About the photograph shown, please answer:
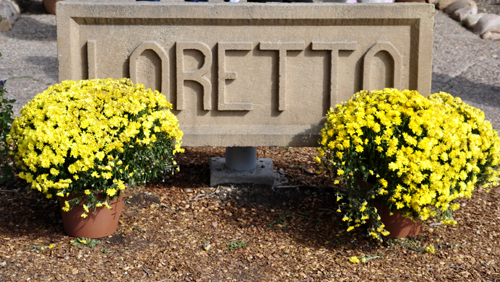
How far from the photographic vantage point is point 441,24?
10.5m

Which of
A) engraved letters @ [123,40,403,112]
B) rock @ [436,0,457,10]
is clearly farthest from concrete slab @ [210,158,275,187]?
rock @ [436,0,457,10]

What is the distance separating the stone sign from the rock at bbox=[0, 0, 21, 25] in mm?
7221

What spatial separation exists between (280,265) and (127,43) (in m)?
1.84

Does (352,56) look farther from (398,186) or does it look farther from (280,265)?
(280,265)

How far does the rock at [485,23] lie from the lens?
9.84m

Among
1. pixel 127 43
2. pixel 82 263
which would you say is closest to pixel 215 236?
pixel 82 263

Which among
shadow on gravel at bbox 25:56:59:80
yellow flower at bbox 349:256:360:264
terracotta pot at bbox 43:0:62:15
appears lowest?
yellow flower at bbox 349:256:360:264

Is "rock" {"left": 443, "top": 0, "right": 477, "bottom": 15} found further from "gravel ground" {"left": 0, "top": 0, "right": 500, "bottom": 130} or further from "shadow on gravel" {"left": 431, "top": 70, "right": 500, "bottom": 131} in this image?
"shadow on gravel" {"left": 431, "top": 70, "right": 500, "bottom": 131}

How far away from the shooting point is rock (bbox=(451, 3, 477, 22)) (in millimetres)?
10844

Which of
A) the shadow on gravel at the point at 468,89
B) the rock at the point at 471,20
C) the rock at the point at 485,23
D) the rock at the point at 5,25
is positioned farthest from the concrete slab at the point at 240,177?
the rock at the point at 471,20

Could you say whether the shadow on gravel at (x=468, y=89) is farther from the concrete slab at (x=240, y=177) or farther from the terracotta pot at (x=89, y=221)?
the terracotta pot at (x=89, y=221)

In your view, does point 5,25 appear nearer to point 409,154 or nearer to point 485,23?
point 409,154

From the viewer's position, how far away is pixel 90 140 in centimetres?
267

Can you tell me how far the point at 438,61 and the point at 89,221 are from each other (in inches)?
286
